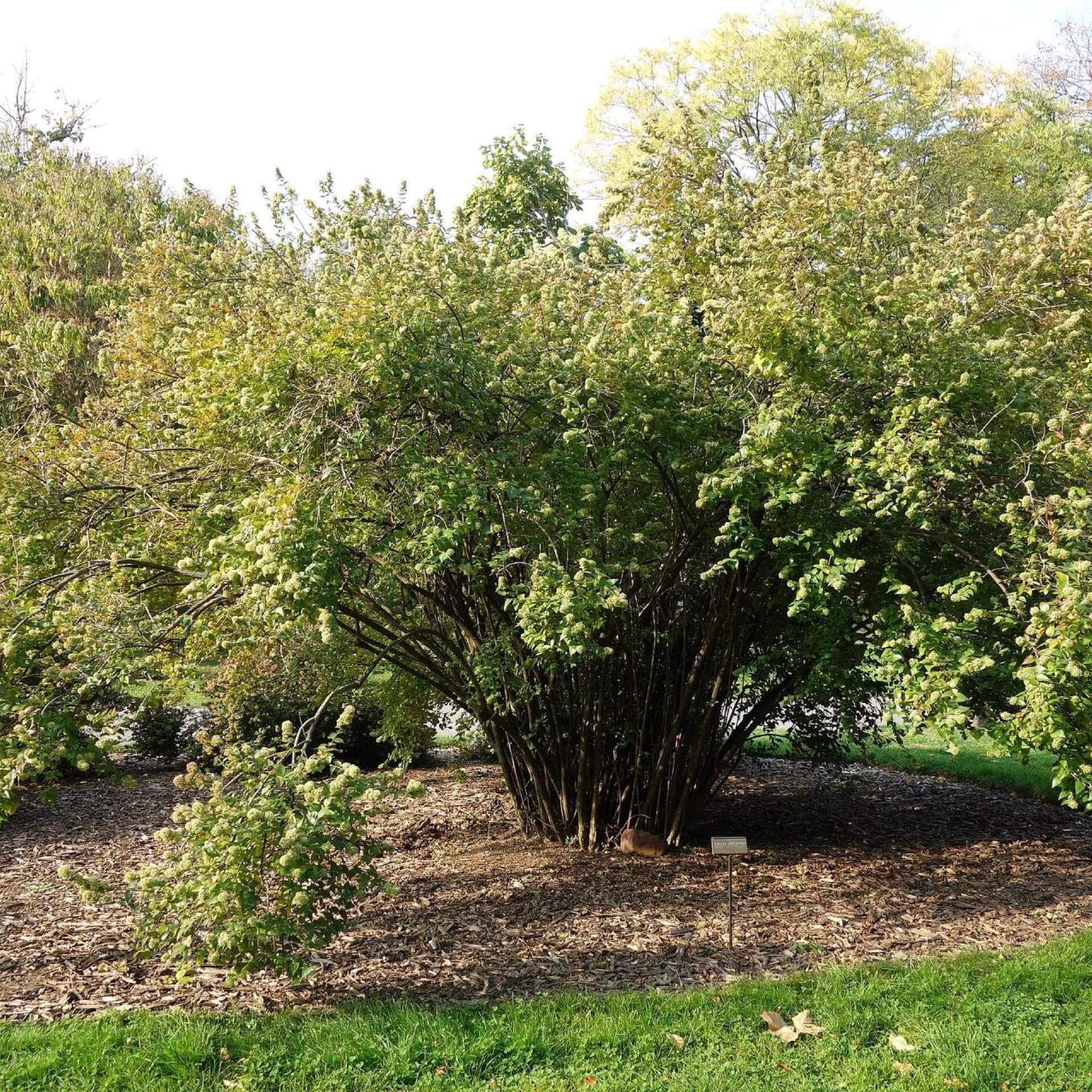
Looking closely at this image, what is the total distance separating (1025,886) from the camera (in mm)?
6895

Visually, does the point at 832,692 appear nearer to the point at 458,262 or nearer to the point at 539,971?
the point at 539,971

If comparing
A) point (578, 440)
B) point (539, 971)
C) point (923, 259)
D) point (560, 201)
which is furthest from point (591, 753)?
point (560, 201)

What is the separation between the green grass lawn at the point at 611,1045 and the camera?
13.0 feet

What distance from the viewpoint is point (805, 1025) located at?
4.38 meters

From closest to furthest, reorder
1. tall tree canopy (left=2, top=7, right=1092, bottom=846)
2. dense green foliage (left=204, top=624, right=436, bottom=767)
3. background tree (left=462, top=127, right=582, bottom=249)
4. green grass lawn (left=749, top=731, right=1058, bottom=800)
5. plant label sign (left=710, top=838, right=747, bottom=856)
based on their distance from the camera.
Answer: tall tree canopy (left=2, top=7, right=1092, bottom=846) < plant label sign (left=710, top=838, right=747, bottom=856) < dense green foliage (left=204, top=624, right=436, bottom=767) < green grass lawn (left=749, top=731, right=1058, bottom=800) < background tree (left=462, top=127, right=582, bottom=249)

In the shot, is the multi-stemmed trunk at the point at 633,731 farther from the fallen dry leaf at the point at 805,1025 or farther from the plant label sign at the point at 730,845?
the fallen dry leaf at the point at 805,1025

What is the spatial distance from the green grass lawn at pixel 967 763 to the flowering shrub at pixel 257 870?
5134 millimetres

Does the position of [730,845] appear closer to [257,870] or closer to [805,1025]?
[805,1025]

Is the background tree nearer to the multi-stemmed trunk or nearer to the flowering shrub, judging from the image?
the multi-stemmed trunk

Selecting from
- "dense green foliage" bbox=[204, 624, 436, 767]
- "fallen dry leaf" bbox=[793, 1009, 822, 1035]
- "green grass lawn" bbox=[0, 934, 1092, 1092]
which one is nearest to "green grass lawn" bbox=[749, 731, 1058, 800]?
"dense green foliage" bbox=[204, 624, 436, 767]

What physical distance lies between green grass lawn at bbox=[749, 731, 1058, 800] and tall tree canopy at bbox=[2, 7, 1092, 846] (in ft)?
9.16

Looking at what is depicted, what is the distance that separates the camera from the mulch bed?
5074mm

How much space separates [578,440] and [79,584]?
2.80 metres

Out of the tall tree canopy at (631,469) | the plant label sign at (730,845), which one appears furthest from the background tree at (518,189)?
the plant label sign at (730,845)
